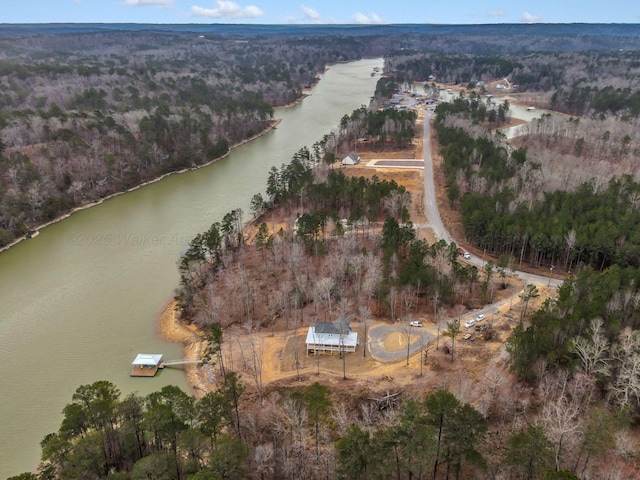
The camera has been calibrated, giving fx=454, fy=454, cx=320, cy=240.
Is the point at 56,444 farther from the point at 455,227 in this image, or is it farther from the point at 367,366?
the point at 455,227

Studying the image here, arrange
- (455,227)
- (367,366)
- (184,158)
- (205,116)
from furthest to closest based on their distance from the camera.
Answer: (205,116) < (184,158) < (455,227) < (367,366)

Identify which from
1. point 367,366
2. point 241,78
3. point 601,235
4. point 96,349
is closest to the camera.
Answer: point 367,366

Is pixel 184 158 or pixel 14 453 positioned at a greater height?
pixel 184 158

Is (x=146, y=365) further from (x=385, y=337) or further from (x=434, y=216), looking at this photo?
(x=434, y=216)

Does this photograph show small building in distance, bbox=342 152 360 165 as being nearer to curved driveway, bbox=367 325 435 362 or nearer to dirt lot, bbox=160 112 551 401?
dirt lot, bbox=160 112 551 401

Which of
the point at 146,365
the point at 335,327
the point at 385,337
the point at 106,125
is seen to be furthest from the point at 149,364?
the point at 106,125

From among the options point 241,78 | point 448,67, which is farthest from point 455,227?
point 448,67

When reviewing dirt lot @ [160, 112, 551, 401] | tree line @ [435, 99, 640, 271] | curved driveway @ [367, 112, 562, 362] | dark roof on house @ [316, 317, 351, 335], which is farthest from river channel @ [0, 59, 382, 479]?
tree line @ [435, 99, 640, 271]
